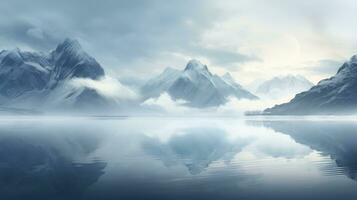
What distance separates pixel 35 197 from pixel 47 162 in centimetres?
3649

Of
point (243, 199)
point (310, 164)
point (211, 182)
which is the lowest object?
point (243, 199)

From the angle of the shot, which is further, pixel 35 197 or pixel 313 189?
pixel 313 189

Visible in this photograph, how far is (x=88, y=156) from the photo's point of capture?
94.8 metres

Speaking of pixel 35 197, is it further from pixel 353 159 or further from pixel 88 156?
pixel 353 159

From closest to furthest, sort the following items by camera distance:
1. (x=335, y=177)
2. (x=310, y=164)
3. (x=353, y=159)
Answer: (x=335, y=177), (x=310, y=164), (x=353, y=159)

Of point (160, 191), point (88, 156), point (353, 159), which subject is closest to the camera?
point (160, 191)

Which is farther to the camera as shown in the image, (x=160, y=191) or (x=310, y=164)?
(x=310, y=164)

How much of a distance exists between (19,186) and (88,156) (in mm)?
38190

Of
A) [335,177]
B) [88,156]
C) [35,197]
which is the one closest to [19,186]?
[35,197]

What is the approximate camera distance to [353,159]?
84438mm

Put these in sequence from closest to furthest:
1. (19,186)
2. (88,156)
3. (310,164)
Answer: (19,186) → (310,164) → (88,156)

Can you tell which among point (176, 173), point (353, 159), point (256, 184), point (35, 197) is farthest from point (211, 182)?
point (353, 159)

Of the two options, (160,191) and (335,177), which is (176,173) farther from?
(335,177)

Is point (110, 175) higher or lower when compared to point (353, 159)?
lower
